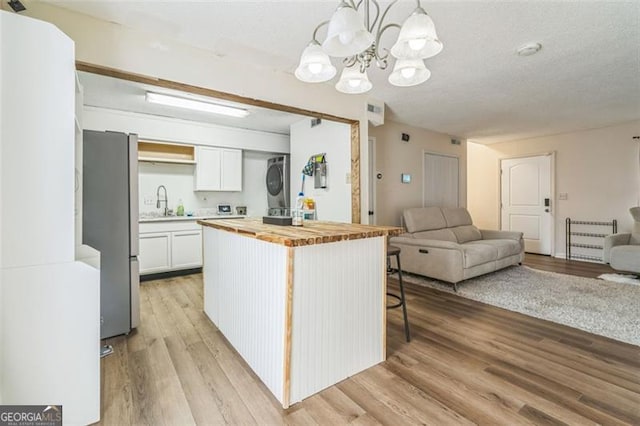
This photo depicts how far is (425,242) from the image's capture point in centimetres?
398

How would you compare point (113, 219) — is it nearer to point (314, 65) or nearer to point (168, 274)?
point (314, 65)

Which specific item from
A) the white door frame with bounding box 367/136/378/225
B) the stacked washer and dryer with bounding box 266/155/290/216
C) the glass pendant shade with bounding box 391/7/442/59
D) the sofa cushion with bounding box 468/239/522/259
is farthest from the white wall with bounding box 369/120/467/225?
the glass pendant shade with bounding box 391/7/442/59

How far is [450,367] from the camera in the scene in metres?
2.02

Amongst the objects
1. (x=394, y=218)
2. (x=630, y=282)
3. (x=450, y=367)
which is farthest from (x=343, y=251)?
(x=630, y=282)

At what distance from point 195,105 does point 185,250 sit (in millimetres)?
2143

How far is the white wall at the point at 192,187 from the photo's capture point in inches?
185

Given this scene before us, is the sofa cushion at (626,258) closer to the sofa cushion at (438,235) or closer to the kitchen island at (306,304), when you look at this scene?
the sofa cushion at (438,235)

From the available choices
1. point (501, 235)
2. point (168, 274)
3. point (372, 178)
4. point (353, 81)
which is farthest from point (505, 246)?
point (168, 274)

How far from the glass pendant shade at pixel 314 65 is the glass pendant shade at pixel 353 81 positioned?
18 centimetres

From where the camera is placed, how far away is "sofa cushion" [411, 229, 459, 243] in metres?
4.61

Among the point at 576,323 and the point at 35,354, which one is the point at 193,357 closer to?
the point at 35,354

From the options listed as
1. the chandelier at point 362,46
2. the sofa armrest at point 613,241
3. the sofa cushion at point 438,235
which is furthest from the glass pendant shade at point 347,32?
the sofa armrest at point 613,241

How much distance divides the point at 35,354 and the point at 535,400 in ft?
8.66

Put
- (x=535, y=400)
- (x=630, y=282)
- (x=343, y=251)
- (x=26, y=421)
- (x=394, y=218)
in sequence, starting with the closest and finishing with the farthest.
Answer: (x=26, y=421)
(x=535, y=400)
(x=343, y=251)
(x=630, y=282)
(x=394, y=218)
